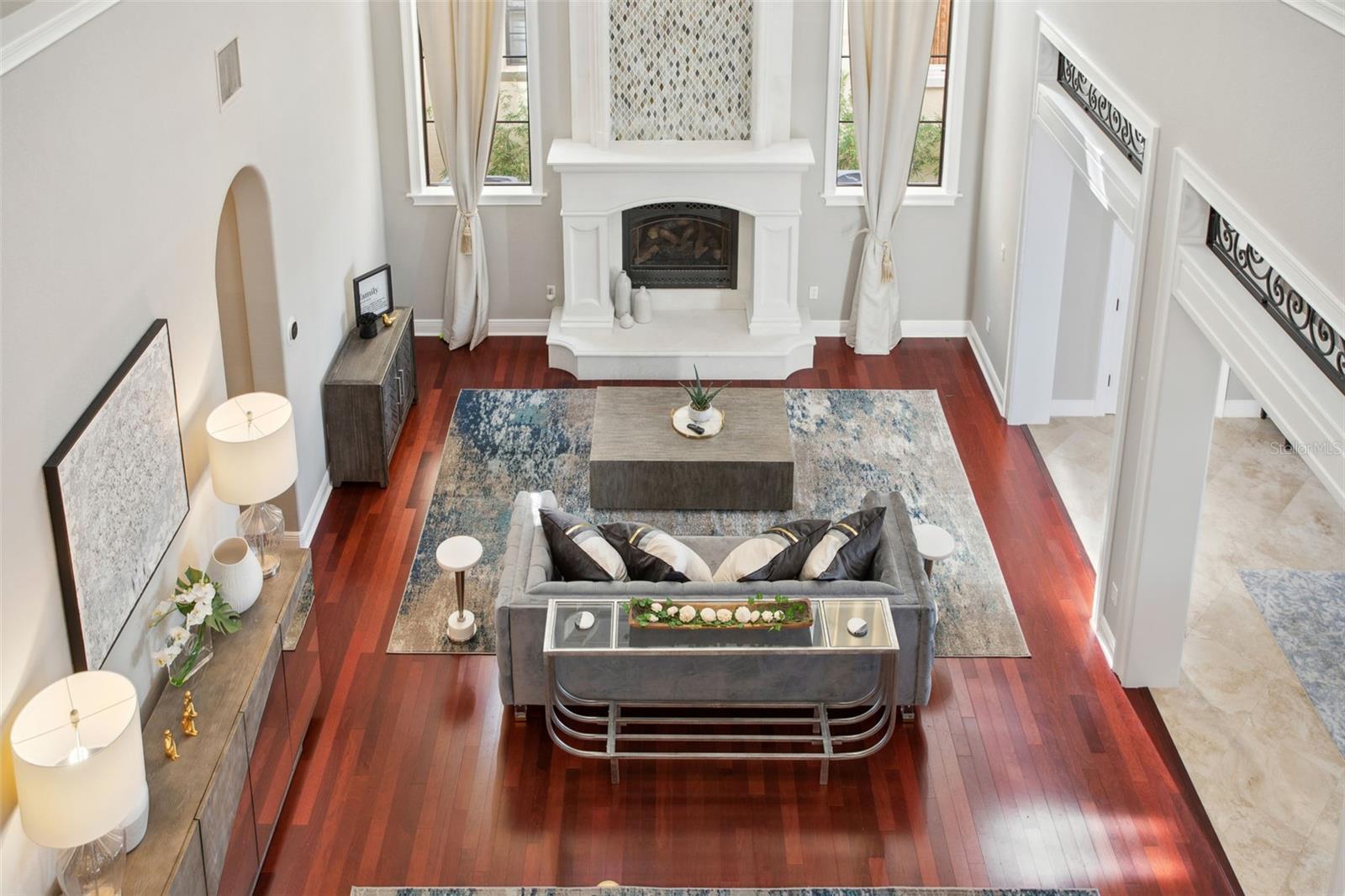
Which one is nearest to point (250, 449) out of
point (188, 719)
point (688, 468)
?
point (188, 719)

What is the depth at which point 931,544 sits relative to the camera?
26.7 ft

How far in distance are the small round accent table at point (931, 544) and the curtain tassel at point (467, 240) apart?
4.93 meters

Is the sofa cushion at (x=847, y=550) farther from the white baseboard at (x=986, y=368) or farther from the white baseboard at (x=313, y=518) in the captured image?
the white baseboard at (x=986, y=368)

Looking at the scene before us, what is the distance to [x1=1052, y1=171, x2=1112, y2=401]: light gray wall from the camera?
32.9ft

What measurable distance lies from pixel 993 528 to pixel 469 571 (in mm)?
3448

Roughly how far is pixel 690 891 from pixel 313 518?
4015mm

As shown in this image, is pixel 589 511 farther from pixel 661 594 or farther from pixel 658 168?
pixel 658 168

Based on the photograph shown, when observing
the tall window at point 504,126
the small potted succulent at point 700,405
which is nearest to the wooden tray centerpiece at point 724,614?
the small potted succulent at point 700,405

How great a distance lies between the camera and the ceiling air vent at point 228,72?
7184mm

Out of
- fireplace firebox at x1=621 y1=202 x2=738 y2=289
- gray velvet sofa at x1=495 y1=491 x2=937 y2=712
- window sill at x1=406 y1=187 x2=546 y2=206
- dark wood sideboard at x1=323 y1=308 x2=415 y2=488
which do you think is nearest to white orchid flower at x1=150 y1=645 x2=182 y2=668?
gray velvet sofa at x1=495 y1=491 x2=937 y2=712

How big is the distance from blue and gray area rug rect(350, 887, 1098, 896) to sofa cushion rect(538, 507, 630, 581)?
164cm

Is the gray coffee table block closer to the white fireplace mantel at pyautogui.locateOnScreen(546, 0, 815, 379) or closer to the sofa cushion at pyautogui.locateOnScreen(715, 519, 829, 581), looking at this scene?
the white fireplace mantel at pyautogui.locateOnScreen(546, 0, 815, 379)

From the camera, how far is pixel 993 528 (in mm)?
9305

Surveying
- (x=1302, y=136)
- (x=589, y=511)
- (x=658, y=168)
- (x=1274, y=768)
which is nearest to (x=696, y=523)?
(x=589, y=511)
